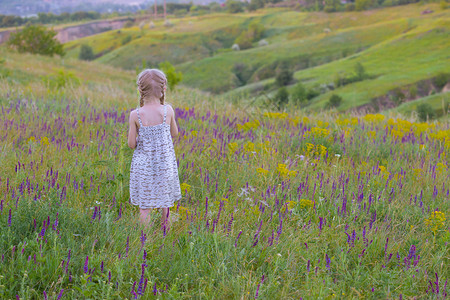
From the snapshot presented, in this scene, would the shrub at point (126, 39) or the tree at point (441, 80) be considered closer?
the tree at point (441, 80)

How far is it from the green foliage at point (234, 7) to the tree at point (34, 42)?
131 meters

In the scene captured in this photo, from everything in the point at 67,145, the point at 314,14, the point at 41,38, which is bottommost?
the point at 67,145

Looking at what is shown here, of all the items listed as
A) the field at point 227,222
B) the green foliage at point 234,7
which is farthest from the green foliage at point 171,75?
the green foliage at point 234,7

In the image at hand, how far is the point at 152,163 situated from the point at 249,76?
2940 inches

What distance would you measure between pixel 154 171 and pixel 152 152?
0.57 feet

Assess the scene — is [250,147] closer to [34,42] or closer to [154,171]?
[154,171]

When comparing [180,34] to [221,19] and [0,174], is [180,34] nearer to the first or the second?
[221,19]

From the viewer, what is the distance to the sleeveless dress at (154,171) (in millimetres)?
3240

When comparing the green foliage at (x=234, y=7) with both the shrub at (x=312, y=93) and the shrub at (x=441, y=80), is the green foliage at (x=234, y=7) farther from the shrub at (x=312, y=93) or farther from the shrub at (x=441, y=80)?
the shrub at (x=441, y=80)

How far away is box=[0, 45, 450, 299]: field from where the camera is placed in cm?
236

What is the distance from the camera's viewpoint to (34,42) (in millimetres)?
37844

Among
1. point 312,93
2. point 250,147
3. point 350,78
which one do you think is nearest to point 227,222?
point 250,147

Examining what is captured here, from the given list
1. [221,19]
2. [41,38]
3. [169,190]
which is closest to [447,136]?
[169,190]

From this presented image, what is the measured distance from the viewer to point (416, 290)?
98.0 inches
